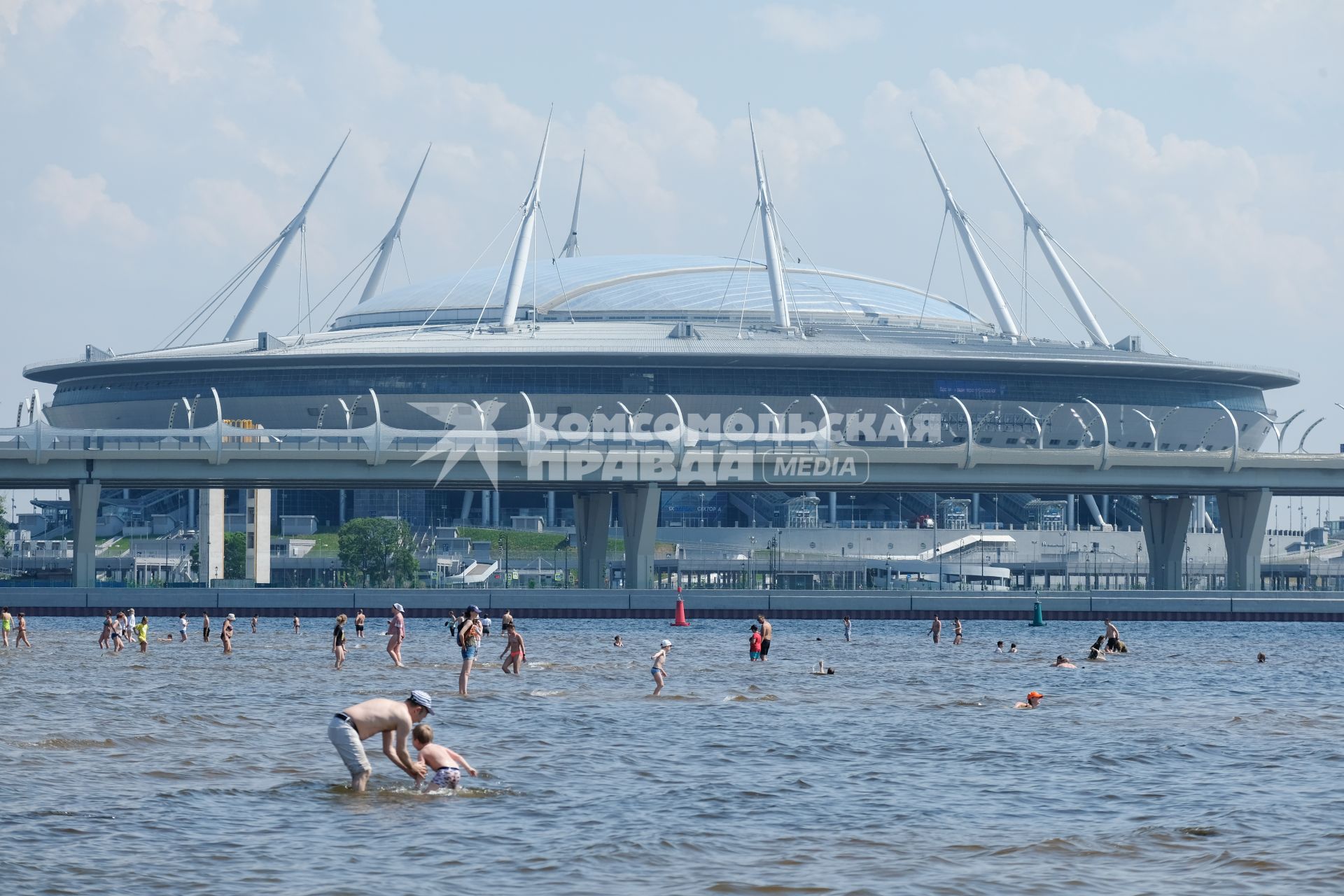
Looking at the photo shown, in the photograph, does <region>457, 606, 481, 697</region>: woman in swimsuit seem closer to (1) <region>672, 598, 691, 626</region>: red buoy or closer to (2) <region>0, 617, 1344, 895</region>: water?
(2) <region>0, 617, 1344, 895</region>: water

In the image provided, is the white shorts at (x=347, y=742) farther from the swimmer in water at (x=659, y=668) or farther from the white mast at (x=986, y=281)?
the white mast at (x=986, y=281)

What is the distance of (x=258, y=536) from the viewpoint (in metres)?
127

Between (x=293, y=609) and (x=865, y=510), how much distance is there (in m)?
81.1

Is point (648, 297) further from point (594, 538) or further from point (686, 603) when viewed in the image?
point (686, 603)

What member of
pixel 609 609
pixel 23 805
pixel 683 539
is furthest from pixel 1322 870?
pixel 683 539

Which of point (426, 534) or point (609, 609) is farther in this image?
point (426, 534)

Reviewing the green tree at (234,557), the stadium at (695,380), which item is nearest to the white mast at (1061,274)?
the stadium at (695,380)

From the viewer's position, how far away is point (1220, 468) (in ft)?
355

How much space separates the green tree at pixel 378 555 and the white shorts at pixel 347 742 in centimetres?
10545

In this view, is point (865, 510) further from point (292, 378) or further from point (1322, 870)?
point (1322, 870)

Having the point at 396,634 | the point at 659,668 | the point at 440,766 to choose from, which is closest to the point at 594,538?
the point at 396,634

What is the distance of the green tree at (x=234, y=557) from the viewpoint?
137875mm

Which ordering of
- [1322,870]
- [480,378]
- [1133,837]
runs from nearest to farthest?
[1322,870] → [1133,837] → [480,378]

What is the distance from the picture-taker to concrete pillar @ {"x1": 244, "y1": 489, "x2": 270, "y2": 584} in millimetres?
124688
